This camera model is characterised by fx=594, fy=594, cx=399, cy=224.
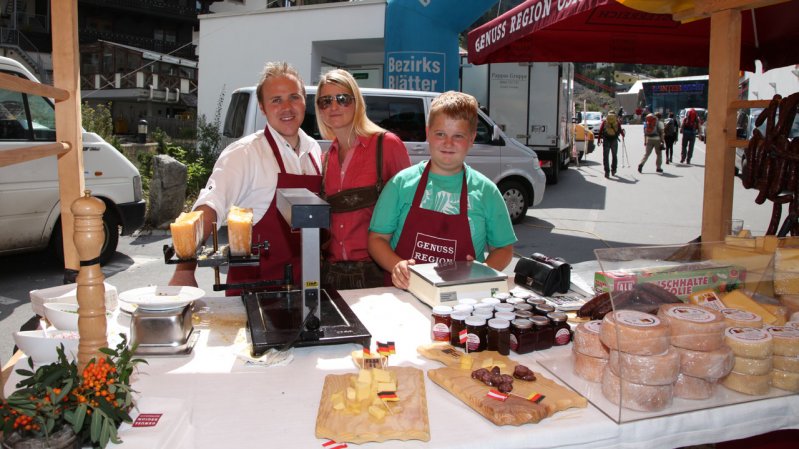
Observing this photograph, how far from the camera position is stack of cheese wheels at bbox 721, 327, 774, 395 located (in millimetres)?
1836

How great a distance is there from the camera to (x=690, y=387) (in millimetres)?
1791

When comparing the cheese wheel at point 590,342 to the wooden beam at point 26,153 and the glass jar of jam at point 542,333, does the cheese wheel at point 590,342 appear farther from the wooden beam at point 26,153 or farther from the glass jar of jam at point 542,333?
the wooden beam at point 26,153

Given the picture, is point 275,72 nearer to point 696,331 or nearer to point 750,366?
point 696,331

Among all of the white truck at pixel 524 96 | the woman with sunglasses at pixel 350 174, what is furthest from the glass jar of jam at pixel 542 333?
the white truck at pixel 524 96

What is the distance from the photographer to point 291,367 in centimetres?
195

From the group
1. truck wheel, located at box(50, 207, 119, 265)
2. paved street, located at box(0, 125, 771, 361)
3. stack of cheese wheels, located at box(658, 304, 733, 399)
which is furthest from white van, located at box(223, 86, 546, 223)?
stack of cheese wheels, located at box(658, 304, 733, 399)

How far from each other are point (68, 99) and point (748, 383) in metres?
2.48

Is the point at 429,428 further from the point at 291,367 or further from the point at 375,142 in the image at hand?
the point at 375,142

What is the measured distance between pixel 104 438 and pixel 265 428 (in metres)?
0.39

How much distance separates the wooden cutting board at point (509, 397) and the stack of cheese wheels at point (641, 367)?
114 millimetres

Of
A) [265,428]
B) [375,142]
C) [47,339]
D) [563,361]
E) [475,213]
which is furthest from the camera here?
[375,142]

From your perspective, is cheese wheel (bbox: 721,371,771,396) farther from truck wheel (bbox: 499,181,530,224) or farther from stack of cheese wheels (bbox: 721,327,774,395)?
truck wheel (bbox: 499,181,530,224)

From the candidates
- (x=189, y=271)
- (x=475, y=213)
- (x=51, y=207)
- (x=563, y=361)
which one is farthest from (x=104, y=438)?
(x=51, y=207)

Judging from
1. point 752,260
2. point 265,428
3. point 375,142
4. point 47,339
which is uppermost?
point 375,142
